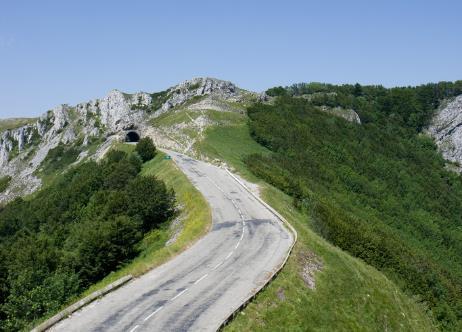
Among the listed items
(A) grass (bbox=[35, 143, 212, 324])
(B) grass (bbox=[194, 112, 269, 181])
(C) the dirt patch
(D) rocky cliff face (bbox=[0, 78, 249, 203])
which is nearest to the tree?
(B) grass (bbox=[194, 112, 269, 181])

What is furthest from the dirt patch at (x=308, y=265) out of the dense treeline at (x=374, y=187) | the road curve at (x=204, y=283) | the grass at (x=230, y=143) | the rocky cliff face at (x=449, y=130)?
the rocky cliff face at (x=449, y=130)

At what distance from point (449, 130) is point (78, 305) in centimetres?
15199

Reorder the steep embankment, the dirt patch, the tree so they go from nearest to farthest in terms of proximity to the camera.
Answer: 1. the steep embankment
2. the dirt patch
3. the tree

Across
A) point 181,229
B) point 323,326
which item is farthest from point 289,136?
point 323,326

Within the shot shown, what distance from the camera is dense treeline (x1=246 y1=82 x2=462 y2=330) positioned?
157 feet

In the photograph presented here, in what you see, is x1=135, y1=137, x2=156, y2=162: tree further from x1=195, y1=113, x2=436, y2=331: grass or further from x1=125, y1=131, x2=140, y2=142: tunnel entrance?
x1=195, y1=113, x2=436, y2=331: grass

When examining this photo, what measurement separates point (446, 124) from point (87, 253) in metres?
149

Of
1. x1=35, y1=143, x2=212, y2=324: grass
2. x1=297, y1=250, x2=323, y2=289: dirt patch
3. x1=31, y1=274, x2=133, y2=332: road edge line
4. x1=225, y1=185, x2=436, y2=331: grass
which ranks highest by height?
x1=35, y1=143, x2=212, y2=324: grass

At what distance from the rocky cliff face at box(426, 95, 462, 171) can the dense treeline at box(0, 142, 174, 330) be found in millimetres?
112027

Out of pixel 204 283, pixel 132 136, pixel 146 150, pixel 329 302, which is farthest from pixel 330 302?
pixel 132 136

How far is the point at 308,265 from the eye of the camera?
109 feet

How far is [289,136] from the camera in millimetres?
96750

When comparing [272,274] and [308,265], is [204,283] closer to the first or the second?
[272,274]

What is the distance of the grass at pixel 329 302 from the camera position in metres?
25.2
